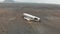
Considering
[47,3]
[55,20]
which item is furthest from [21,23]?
[47,3]

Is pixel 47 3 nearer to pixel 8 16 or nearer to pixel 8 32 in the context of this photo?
pixel 8 16

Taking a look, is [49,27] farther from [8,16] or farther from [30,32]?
[8,16]

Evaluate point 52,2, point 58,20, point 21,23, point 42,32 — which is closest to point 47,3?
point 52,2

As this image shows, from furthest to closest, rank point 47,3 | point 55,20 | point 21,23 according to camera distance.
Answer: point 47,3
point 55,20
point 21,23

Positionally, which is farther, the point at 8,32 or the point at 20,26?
the point at 20,26

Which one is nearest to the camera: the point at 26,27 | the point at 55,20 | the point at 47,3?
the point at 26,27

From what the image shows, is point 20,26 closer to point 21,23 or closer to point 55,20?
point 21,23

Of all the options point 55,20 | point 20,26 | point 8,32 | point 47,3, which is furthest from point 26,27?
point 47,3

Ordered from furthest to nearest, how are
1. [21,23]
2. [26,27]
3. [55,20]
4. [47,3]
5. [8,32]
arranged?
[47,3]
[55,20]
[21,23]
[26,27]
[8,32]

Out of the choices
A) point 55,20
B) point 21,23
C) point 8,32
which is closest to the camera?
point 8,32
